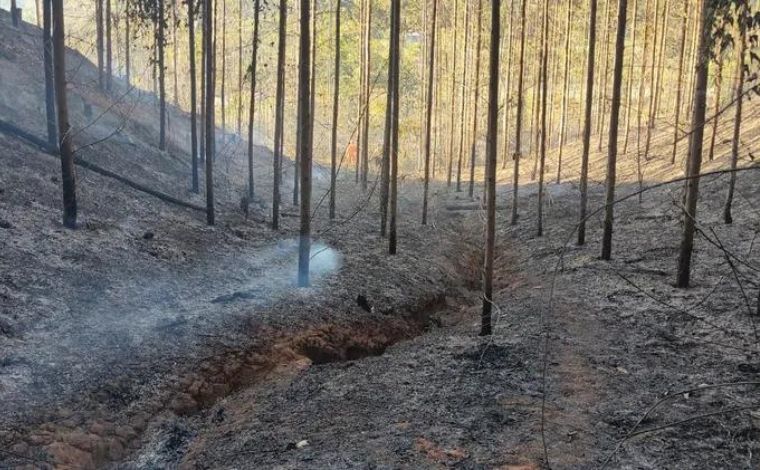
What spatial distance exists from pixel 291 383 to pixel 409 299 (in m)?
5.15

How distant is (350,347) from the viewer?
10297 mm

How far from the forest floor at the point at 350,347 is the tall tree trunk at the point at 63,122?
17.7 inches

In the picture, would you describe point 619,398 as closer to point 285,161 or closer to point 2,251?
point 2,251

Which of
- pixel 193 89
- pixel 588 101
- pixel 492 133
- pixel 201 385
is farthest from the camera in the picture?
pixel 193 89

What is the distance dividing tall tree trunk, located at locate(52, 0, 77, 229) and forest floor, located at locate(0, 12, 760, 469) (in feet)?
1.47

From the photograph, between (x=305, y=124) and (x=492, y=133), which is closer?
(x=492, y=133)

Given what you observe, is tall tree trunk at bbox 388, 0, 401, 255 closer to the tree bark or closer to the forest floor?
the forest floor

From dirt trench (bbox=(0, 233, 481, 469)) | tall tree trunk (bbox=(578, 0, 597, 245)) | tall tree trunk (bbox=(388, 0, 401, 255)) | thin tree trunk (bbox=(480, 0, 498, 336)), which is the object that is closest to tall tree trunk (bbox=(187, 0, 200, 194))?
tall tree trunk (bbox=(388, 0, 401, 255))

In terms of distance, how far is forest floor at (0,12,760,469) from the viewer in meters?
5.93

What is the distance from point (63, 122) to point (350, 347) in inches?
307

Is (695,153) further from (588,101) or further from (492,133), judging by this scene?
(588,101)

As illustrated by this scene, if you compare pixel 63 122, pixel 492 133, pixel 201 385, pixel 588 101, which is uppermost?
pixel 588 101

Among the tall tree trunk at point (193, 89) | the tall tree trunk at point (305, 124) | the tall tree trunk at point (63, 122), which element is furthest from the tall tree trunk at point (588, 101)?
the tall tree trunk at point (63, 122)

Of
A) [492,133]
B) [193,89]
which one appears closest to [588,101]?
[492,133]
